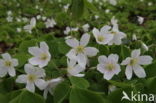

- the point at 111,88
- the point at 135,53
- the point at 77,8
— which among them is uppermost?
the point at 77,8

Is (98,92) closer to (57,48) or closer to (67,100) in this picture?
(67,100)

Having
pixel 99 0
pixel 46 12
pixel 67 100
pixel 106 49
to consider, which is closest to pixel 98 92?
pixel 67 100

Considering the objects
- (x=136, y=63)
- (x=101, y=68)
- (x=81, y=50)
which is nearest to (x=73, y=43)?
(x=81, y=50)

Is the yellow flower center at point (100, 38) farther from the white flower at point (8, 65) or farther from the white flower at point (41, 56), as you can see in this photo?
the white flower at point (8, 65)

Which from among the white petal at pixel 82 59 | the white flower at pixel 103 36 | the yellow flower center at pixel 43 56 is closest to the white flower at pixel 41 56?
the yellow flower center at pixel 43 56

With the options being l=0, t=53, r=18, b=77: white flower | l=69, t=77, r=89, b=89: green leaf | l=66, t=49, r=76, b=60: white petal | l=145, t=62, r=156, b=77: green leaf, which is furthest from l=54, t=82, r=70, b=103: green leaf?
l=145, t=62, r=156, b=77: green leaf

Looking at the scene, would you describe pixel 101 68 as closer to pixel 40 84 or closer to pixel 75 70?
pixel 75 70
